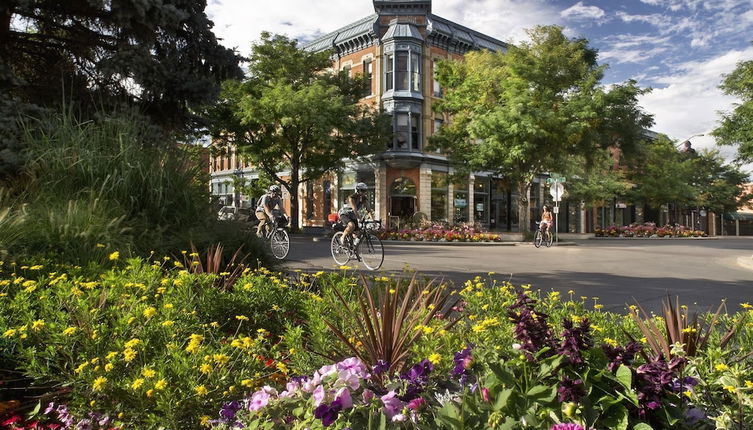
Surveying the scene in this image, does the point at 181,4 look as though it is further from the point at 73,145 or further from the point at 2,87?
the point at 73,145

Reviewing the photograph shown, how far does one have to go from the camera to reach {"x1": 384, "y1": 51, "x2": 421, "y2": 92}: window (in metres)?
35.4

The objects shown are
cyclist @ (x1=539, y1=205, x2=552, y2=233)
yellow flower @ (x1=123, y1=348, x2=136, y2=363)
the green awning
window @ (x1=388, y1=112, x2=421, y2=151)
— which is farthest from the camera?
the green awning

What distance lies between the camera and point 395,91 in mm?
35375

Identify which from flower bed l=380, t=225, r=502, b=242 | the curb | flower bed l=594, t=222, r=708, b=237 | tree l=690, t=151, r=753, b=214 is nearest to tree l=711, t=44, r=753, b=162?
the curb

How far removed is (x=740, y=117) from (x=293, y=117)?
19892 mm

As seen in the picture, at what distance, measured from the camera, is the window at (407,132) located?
117ft

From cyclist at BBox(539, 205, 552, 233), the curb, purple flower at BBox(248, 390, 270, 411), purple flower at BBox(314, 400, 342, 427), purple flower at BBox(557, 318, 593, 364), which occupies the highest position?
cyclist at BBox(539, 205, 552, 233)

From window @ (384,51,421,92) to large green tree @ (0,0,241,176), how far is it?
87.5 feet

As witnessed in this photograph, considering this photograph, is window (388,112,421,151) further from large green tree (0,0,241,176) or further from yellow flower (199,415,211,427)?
yellow flower (199,415,211,427)

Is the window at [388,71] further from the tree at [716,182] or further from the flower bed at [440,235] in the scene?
the tree at [716,182]

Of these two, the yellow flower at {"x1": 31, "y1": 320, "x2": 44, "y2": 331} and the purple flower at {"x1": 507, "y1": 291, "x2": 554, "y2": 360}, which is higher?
the purple flower at {"x1": 507, "y1": 291, "x2": 554, "y2": 360}

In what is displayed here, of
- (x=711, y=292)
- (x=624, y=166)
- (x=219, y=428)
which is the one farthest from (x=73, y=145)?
(x=624, y=166)

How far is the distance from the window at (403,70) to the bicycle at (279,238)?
23.7 meters

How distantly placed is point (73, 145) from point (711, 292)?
9868 millimetres
